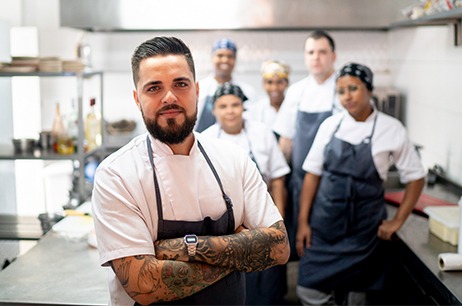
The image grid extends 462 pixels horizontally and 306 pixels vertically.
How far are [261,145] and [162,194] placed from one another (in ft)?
4.30

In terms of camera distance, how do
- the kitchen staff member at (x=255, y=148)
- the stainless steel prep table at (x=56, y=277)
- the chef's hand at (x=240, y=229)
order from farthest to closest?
the kitchen staff member at (x=255, y=148) → the stainless steel prep table at (x=56, y=277) → the chef's hand at (x=240, y=229)

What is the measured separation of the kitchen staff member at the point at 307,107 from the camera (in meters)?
3.12

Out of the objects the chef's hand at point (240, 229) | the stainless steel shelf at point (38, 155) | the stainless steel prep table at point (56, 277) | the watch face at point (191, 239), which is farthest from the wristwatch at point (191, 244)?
the stainless steel shelf at point (38, 155)

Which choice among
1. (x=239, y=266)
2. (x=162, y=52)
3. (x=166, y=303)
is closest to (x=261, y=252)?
(x=239, y=266)

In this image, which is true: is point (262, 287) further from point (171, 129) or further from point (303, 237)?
point (171, 129)

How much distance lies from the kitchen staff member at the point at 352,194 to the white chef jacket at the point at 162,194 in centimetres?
99

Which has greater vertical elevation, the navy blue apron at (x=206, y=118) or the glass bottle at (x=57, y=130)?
the navy blue apron at (x=206, y=118)

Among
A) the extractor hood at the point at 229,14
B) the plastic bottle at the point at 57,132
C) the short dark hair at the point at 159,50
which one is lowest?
the plastic bottle at the point at 57,132

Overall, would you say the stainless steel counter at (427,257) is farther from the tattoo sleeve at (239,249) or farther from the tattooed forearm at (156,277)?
the tattooed forearm at (156,277)

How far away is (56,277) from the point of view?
2.04 metres

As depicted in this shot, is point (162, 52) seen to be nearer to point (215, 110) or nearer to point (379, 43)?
point (215, 110)

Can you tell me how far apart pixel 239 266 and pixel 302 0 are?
2866 millimetres

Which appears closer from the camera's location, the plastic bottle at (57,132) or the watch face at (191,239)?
the watch face at (191,239)

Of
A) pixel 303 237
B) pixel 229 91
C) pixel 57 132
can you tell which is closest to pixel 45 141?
pixel 57 132
